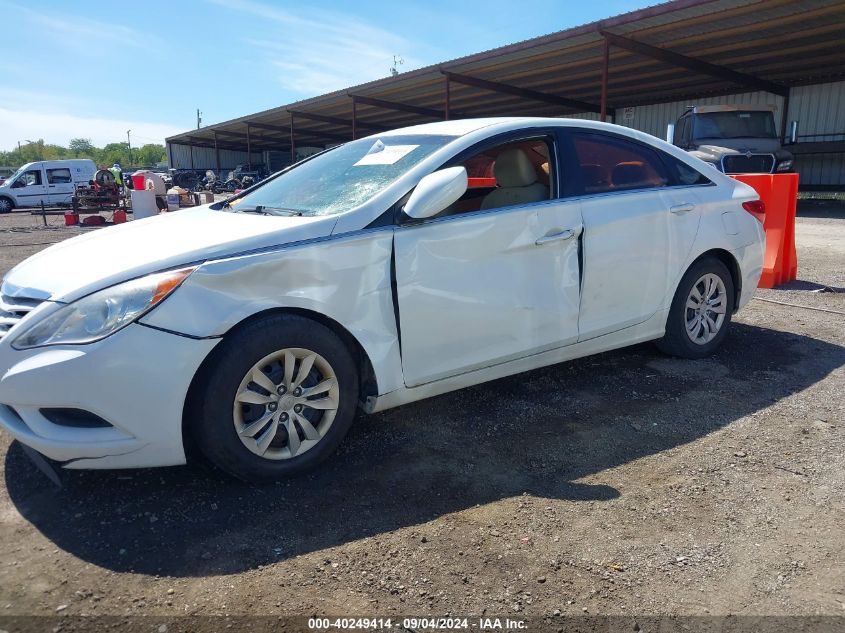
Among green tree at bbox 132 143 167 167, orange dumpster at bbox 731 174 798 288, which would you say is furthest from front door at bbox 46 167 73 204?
green tree at bbox 132 143 167 167

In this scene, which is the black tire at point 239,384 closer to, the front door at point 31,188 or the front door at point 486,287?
the front door at point 486,287

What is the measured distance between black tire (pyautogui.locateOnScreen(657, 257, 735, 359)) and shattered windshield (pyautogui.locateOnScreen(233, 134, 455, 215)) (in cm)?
193

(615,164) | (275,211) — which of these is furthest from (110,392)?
(615,164)

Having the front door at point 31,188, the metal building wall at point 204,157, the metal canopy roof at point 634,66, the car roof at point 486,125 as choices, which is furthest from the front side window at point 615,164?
the metal building wall at point 204,157

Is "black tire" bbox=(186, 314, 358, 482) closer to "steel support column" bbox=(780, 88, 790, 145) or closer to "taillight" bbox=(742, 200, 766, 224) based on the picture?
"taillight" bbox=(742, 200, 766, 224)

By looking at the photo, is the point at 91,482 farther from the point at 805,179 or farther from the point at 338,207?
the point at 805,179

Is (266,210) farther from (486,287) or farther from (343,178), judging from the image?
(486,287)

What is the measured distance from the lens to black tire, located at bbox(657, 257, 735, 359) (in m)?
4.16

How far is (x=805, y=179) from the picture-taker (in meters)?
22.3

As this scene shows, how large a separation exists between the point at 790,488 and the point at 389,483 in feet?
5.75

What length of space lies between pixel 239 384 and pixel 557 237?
1861 millimetres

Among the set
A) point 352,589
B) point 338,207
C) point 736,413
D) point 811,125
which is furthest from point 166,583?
point 811,125

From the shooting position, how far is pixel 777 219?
6527mm

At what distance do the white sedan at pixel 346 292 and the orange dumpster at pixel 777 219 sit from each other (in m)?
2.84
